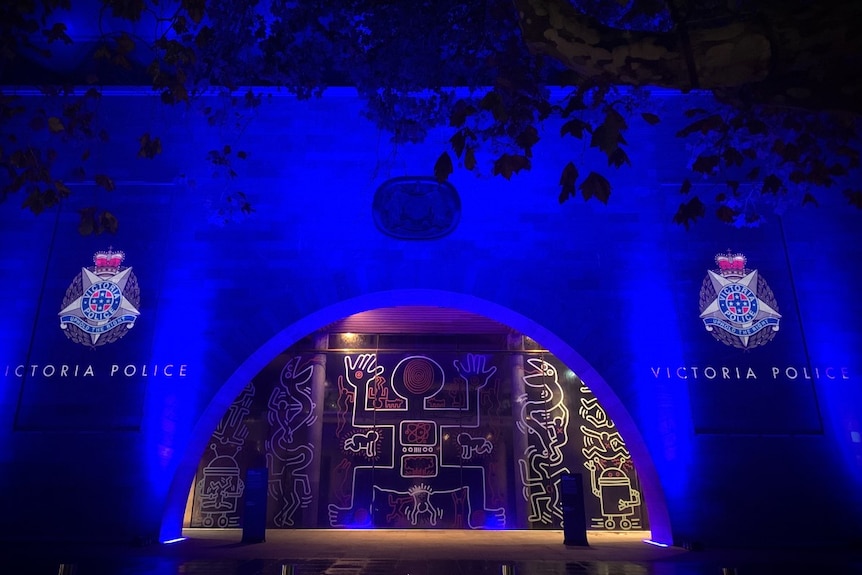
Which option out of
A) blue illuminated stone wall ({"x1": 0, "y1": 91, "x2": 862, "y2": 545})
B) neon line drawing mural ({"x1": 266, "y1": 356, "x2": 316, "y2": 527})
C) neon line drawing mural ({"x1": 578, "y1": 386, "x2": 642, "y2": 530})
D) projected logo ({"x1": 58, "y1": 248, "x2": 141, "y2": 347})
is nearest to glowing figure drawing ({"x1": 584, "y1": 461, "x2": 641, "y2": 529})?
neon line drawing mural ({"x1": 578, "y1": 386, "x2": 642, "y2": 530})

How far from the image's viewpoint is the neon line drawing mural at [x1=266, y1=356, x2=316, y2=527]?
34.4 ft

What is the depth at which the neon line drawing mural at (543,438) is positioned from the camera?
1042cm

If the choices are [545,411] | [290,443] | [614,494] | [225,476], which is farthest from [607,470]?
Answer: [225,476]

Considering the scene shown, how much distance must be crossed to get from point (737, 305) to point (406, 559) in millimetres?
5718

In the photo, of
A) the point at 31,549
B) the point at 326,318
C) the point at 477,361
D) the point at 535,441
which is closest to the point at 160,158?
the point at 326,318

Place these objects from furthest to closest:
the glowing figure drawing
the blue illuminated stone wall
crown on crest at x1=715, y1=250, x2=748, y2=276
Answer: the glowing figure drawing → crown on crest at x1=715, y1=250, x2=748, y2=276 → the blue illuminated stone wall

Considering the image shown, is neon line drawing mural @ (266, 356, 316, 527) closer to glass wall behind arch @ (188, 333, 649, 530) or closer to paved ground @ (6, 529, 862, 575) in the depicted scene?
glass wall behind arch @ (188, 333, 649, 530)

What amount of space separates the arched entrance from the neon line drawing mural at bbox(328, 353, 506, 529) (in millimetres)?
3079

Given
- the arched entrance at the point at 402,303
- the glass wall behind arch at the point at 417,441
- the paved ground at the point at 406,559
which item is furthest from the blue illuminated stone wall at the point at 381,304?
the glass wall behind arch at the point at 417,441

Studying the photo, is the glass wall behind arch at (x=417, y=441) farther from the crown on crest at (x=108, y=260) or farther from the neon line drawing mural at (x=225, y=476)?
the crown on crest at (x=108, y=260)

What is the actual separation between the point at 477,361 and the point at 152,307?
598 centimetres

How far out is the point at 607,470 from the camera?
10.5 m

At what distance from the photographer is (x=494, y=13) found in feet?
19.3

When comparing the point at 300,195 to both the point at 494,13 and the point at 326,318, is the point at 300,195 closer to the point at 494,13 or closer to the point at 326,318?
the point at 326,318
